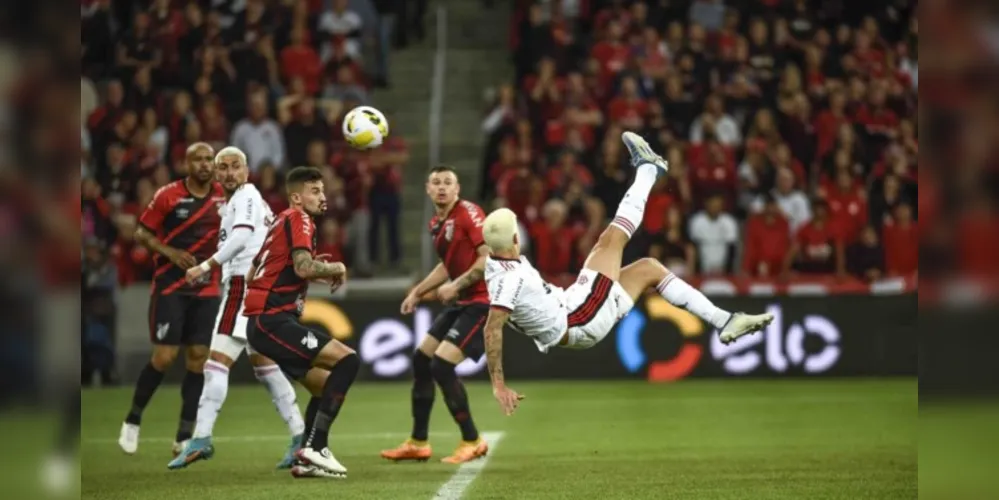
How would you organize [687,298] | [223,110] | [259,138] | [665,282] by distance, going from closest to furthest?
[687,298] → [665,282] → [259,138] → [223,110]

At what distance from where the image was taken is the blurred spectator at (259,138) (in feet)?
67.1

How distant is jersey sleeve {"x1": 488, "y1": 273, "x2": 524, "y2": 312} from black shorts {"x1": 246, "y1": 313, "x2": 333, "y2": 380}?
4.42ft

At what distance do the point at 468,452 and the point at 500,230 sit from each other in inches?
89.6

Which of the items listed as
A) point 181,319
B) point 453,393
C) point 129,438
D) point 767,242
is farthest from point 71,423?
point 767,242

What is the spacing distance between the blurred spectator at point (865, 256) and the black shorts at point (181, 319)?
9.91 m

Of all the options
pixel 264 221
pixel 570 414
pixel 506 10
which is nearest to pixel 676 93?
pixel 506 10

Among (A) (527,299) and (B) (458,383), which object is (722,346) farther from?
(A) (527,299)

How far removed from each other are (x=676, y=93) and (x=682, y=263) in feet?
10.6

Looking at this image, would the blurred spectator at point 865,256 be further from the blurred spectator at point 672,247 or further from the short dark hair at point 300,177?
the short dark hair at point 300,177

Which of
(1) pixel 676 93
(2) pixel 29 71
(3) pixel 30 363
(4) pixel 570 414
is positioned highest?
(1) pixel 676 93

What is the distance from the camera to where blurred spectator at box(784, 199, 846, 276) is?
1936 cm

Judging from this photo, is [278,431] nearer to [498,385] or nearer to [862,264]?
[498,385]

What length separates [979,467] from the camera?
162 inches

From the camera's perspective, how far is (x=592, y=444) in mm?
12188
